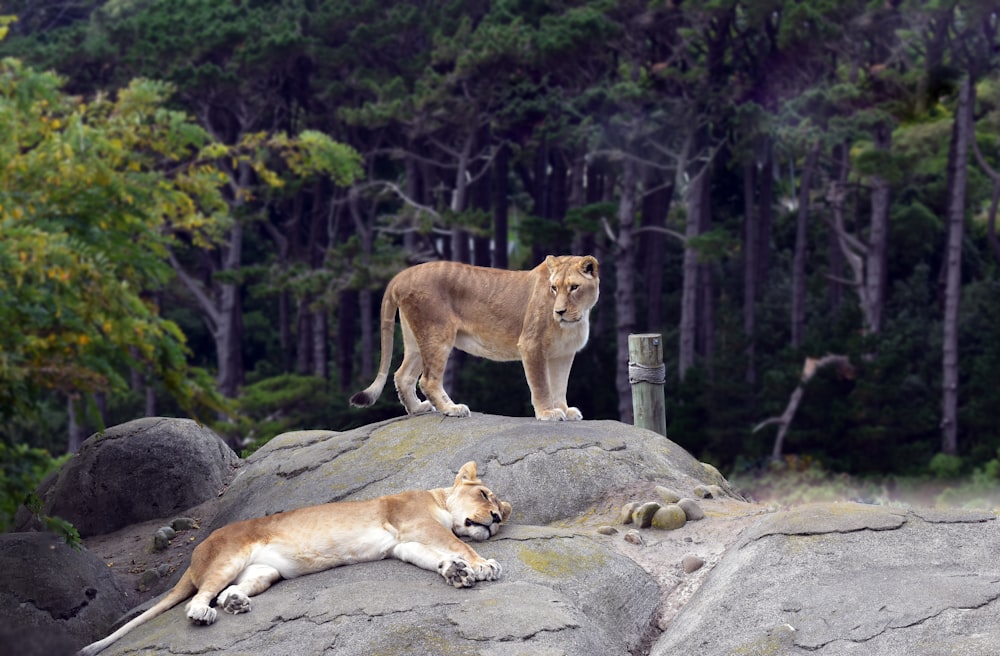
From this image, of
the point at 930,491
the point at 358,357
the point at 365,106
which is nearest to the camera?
the point at 930,491

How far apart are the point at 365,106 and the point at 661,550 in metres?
20.9

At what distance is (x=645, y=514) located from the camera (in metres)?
7.95

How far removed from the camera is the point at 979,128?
2848 cm

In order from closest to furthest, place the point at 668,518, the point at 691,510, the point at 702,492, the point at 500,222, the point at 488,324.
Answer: the point at 668,518
the point at 691,510
the point at 702,492
the point at 488,324
the point at 500,222

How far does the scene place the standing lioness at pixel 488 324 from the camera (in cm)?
920

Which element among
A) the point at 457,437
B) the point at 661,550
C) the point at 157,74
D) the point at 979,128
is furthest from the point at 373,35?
the point at 661,550

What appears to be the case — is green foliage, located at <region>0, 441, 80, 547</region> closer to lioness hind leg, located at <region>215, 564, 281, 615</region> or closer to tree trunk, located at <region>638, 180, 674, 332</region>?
lioness hind leg, located at <region>215, 564, 281, 615</region>

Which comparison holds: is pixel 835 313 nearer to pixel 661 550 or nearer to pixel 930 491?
pixel 930 491

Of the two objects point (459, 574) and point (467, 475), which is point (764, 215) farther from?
point (459, 574)

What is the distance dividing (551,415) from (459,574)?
288 centimetres

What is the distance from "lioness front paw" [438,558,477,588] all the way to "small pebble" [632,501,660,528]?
1.75 m

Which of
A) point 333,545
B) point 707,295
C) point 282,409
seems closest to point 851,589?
point 333,545

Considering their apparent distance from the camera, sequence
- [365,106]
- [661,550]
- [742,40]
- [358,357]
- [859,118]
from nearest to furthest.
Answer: [661,550], [859,118], [742,40], [365,106], [358,357]

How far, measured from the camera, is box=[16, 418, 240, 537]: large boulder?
10.9 meters
